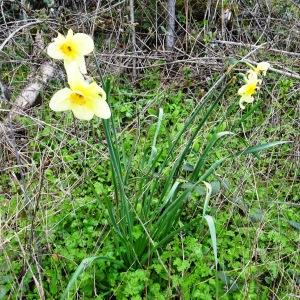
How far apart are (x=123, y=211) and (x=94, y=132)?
1.03m

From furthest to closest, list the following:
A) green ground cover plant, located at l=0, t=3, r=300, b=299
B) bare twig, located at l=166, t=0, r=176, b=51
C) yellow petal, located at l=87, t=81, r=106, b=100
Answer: bare twig, located at l=166, t=0, r=176, b=51, green ground cover plant, located at l=0, t=3, r=300, b=299, yellow petal, located at l=87, t=81, r=106, b=100

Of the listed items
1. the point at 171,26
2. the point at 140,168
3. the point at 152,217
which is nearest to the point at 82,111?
the point at 152,217

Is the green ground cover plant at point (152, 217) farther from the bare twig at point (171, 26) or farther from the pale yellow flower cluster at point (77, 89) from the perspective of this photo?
the bare twig at point (171, 26)

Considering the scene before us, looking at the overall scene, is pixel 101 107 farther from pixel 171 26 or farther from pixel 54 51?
pixel 171 26

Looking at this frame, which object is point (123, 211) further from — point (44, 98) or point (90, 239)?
point (44, 98)

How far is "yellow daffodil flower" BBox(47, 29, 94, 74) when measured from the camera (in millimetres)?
1292

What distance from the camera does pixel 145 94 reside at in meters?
3.00

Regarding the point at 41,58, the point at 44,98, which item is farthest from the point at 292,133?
the point at 41,58

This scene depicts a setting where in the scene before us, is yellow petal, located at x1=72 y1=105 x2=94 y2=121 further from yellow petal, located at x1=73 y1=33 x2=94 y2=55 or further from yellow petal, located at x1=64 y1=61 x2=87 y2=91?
yellow petal, located at x1=73 y1=33 x2=94 y2=55

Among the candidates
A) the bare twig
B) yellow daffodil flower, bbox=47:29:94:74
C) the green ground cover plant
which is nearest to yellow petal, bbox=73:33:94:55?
yellow daffodil flower, bbox=47:29:94:74

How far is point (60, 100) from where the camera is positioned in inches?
49.1

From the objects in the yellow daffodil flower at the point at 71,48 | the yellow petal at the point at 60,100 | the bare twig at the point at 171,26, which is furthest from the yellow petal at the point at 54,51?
the bare twig at the point at 171,26

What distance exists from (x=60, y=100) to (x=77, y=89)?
0.06 meters

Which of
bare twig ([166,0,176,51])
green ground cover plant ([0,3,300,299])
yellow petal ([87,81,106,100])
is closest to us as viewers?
yellow petal ([87,81,106,100])
